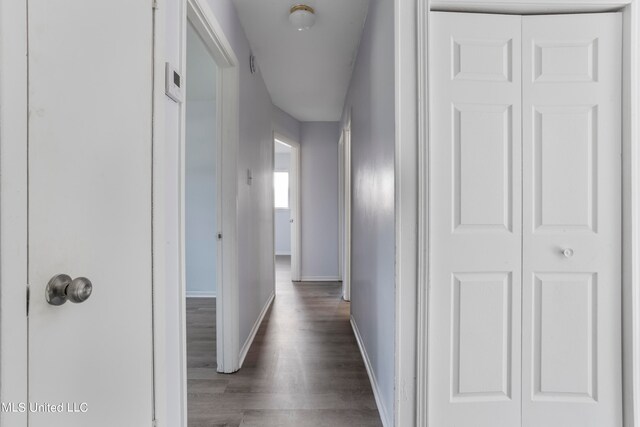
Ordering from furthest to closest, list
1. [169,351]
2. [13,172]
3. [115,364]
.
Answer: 1. [169,351]
2. [115,364]
3. [13,172]

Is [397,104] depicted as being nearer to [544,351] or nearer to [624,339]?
[544,351]

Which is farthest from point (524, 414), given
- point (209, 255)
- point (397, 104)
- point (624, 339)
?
Answer: point (209, 255)

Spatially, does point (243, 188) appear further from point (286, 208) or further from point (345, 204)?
point (286, 208)

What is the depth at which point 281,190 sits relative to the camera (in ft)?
24.7

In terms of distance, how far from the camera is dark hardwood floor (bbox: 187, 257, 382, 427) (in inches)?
61.9

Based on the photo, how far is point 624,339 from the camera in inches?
51.6

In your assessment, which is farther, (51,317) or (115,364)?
(115,364)

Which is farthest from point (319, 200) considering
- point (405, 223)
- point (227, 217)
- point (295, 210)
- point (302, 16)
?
point (405, 223)

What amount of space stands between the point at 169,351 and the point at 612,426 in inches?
75.8

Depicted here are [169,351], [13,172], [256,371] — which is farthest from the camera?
[256,371]

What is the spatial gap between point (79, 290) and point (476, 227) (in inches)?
55.5

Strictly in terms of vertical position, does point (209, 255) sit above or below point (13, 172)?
below

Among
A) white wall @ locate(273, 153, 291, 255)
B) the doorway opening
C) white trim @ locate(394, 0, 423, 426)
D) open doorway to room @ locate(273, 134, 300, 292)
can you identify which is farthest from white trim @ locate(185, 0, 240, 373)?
white wall @ locate(273, 153, 291, 255)

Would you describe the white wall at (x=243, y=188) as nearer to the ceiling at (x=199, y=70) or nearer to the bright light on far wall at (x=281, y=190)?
the ceiling at (x=199, y=70)
